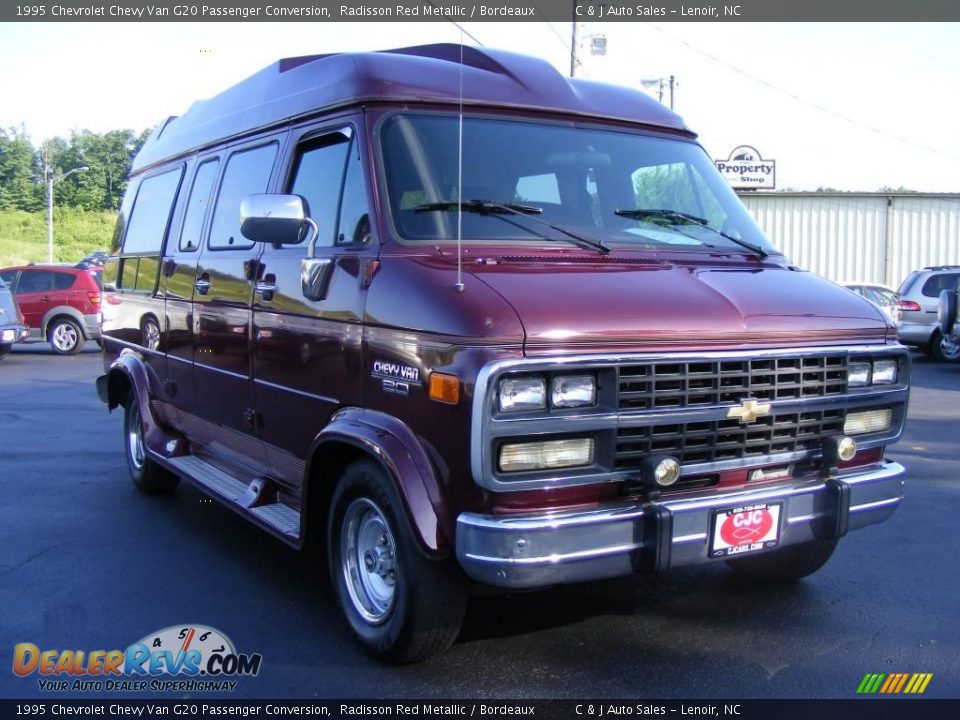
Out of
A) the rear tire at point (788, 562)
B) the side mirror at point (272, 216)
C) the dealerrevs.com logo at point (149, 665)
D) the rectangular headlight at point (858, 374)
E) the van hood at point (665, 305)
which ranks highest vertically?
the side mirror at point (272, 216)

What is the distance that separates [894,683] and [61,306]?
17.7 metres

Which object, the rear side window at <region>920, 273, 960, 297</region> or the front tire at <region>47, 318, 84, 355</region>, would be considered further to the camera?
the front tire at <region>47, 318, 84, 355</region>

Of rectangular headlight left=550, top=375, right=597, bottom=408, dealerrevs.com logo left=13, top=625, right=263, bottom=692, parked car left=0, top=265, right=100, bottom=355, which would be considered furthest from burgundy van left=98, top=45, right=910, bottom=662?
parked car left=0, top=265, right=100, bottom=355

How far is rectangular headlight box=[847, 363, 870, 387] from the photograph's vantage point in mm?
4141

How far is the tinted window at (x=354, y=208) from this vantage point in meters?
4.16

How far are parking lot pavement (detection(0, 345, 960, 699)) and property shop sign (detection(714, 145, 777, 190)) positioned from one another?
34369 mm

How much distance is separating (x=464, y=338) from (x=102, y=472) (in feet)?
17.7

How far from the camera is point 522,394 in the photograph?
335 centimetres

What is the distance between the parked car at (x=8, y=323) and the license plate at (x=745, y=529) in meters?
15.0

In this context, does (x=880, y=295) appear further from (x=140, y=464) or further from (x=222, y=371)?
(x=222, y=371)

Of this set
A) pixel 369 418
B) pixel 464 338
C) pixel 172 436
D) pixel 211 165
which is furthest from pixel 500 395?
pixel 172 436

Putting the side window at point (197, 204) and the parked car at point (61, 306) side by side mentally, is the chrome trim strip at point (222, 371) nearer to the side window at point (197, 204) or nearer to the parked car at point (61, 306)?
the side window at point (197, 204)

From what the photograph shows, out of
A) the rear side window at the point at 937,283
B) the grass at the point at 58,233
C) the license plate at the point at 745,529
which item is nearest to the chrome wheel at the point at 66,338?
the rear side window at the point at 937,283

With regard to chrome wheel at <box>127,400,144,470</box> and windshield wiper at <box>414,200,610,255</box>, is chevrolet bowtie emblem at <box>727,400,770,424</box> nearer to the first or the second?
windshield wiper at <box>414,200,610,255</box>
